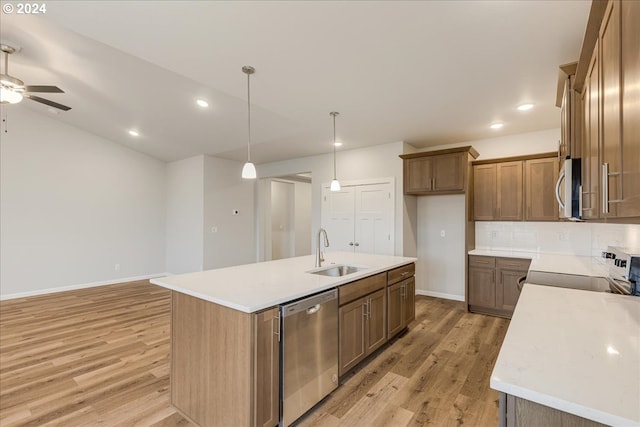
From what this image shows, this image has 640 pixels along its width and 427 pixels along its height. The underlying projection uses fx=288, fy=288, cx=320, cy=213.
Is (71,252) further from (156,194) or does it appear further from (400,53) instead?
(400,53)

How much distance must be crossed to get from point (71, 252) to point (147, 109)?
3377mm

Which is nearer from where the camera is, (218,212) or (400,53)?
(400,53)

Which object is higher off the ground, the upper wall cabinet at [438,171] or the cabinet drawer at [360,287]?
the upper wall cabinet at [438,171]

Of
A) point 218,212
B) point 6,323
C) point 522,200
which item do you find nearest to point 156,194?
point 218,212

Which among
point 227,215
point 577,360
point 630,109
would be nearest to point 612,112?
point 630,109

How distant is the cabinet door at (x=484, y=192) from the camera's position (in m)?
4.23

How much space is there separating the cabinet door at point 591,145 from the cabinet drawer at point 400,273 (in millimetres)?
1721

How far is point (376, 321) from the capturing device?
277cm

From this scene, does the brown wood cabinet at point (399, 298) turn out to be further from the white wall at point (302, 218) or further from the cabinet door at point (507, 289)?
the white wall at point (302, 218)

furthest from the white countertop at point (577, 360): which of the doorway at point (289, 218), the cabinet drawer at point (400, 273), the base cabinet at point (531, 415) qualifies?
the doorway at point (289, 218)

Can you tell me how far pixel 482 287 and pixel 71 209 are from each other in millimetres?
7311

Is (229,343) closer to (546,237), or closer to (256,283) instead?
(256,283)

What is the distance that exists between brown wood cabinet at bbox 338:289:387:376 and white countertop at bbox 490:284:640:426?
1256 millimetres

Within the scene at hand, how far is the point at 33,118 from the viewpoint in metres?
5.08
